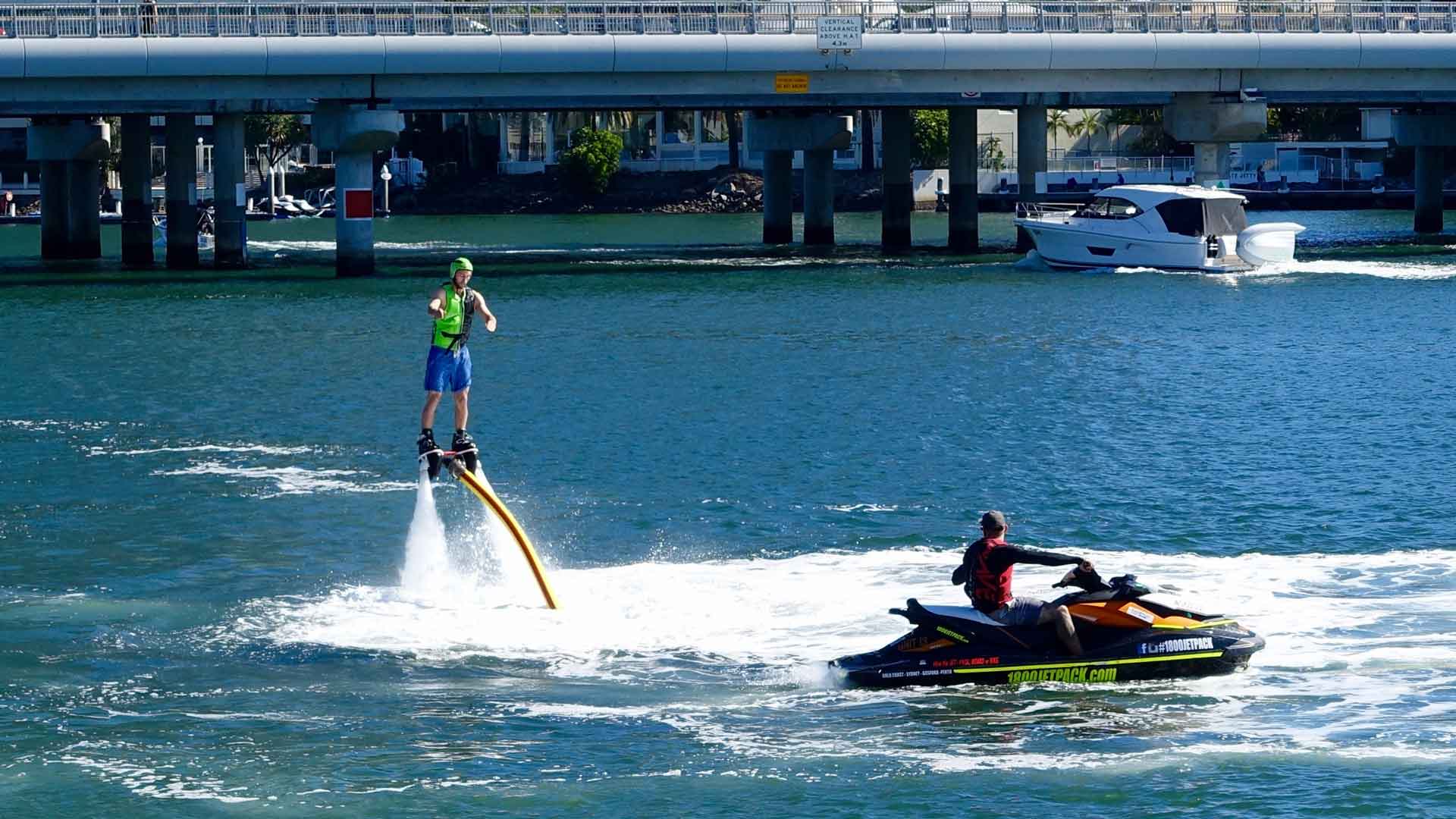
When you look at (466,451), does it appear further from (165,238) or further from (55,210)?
(165,238)

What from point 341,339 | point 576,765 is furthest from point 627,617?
point 341,339

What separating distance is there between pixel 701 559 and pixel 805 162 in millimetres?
60817

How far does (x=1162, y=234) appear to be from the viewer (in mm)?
71812

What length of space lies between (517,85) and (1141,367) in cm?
2805

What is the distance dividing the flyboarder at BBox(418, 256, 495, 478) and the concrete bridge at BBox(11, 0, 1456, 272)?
4495 cm

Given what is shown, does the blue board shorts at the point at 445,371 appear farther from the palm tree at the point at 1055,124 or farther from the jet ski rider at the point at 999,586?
the palm tree at the point at 1055,124

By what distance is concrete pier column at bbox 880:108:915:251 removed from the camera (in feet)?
285

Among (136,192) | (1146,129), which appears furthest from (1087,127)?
(136,192)

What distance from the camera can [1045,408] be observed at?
42250mm

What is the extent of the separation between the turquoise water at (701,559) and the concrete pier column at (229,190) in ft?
52.8

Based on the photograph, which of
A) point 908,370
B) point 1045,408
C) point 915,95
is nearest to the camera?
point 1045,408

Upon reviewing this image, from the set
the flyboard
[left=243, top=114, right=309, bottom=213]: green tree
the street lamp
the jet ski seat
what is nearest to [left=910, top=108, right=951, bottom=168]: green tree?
the street lamp

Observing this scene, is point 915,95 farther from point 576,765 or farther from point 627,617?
point 576,765

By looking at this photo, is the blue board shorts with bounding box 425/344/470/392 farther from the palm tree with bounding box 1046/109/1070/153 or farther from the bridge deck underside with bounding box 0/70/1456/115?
the palm tree with bounding box 1046/109/1070/153
